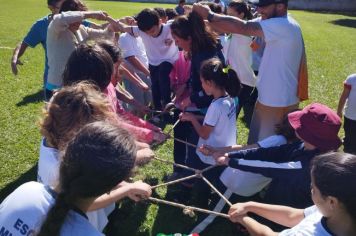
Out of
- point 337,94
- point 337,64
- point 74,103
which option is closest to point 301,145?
point 74,103

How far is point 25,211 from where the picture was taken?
1.85 metres

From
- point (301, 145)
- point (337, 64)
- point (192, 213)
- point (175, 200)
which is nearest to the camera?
point (301, 145)

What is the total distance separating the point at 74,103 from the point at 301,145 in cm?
183

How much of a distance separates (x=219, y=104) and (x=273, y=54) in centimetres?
85

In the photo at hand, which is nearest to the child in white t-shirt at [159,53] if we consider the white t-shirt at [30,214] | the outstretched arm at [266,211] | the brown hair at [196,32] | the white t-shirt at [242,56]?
the white t-shirt at [242,56]

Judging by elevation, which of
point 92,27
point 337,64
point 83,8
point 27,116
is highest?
point 83,8

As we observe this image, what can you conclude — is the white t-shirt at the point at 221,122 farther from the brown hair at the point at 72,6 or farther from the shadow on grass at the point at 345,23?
the shadow on grass at the point at 345,23

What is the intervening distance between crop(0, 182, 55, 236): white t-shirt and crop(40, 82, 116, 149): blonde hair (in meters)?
0.50

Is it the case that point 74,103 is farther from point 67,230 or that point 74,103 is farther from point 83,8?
point 83,8

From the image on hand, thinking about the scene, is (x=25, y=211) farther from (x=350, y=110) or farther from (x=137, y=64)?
(x=137, y=64)

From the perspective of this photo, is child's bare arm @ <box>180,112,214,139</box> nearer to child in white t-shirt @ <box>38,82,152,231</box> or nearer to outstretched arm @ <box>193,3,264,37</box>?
outstretched arm @ <box>193,3,264,37</box>

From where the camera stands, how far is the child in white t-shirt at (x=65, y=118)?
2396 mm

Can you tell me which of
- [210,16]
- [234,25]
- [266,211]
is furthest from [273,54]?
[266,211]

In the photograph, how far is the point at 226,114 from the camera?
375 cm
